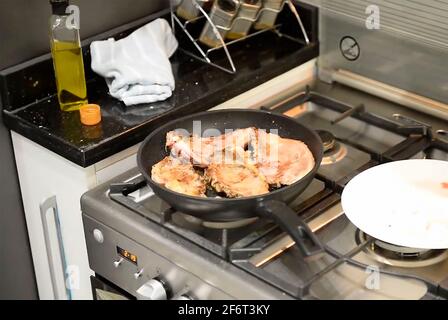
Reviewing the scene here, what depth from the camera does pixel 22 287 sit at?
72.0 inches

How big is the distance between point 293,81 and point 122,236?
598 mm

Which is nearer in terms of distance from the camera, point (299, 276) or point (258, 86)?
point (299, 276)

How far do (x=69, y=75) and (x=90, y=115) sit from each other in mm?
106

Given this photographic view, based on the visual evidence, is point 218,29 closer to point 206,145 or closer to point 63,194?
point 206,145

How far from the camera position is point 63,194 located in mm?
1600

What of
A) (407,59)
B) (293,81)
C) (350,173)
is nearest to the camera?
(350,173)

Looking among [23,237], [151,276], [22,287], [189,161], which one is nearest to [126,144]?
[189,161]

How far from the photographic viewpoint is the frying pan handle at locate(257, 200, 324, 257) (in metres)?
1.21

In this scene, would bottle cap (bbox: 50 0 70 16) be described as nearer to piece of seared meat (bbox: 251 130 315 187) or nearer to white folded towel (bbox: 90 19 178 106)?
white folded towel (bbox: 90 19 178 106)

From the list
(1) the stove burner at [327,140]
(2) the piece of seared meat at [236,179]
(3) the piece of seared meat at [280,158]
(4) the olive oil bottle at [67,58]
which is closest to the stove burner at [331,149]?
(1) the stove burner at [327,140]

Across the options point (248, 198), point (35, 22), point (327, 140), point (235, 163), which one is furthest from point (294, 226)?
point (35, 22)

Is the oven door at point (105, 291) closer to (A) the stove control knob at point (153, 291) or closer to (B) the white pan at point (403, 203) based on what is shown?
(A) the stove control knob at point (153, 291)
